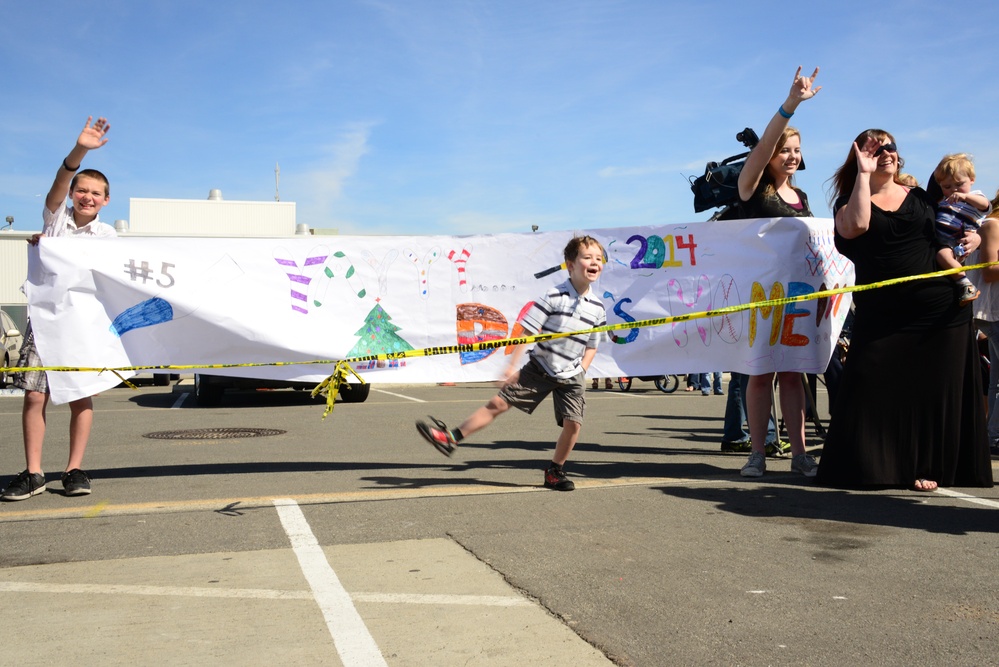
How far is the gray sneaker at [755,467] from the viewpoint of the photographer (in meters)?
6.94

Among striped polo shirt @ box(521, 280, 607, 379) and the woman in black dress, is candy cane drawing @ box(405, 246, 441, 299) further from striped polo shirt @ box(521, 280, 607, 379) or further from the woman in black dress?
the woman in black dress

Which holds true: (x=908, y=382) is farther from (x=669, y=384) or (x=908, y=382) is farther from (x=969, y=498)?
(x=669, y=384)

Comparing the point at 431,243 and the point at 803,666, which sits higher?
the point at 431,243

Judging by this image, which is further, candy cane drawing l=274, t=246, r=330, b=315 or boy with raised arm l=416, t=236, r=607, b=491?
candy cane drawing l=274, t=246, r=330, b=315

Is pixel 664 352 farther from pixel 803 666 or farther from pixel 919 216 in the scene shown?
pixel 803 666

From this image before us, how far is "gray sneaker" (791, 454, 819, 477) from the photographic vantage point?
6844mm

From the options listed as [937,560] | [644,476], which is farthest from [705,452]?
[937,560]

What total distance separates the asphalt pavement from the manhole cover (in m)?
2.23

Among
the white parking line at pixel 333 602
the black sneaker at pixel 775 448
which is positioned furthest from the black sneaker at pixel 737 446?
the white parking line at pixel 333 602

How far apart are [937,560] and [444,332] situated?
3.71 metres

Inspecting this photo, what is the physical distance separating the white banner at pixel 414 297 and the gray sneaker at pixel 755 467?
63cm

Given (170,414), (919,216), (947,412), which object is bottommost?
(170,414)

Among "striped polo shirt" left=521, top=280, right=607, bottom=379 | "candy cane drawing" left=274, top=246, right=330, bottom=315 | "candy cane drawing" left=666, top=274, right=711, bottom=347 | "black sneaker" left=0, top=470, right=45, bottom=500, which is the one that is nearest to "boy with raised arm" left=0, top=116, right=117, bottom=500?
"black sneaker" left=0, top=470, right=45, bottom=500

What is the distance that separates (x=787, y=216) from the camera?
724cm
